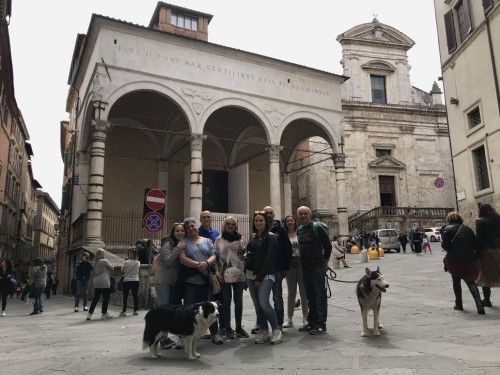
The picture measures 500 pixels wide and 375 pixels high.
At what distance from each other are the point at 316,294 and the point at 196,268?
1620 mm

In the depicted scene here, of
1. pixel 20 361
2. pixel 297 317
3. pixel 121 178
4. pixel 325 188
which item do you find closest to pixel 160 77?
pixel 121 178

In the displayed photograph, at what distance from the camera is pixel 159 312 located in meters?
4.86

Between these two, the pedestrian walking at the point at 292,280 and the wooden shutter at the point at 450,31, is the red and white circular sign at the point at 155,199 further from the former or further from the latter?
the wooden shutter at the point at 450,31

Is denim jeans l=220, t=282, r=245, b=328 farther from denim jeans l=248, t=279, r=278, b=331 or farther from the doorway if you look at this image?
the doorway

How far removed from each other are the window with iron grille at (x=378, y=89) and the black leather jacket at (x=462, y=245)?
28714mm

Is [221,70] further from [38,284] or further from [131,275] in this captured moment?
[131,275]

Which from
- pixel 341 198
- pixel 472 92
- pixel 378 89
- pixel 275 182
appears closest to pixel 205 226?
pixel 275 182

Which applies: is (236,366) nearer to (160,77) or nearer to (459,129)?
(160,77)

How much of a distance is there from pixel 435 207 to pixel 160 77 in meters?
23.0

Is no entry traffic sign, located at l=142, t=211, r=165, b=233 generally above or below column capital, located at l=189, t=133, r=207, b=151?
below

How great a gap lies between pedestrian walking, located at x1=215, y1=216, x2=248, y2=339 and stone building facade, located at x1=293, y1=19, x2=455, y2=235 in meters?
25.3

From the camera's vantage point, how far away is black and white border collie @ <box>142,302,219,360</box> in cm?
472

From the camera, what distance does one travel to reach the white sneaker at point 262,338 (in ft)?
17.4

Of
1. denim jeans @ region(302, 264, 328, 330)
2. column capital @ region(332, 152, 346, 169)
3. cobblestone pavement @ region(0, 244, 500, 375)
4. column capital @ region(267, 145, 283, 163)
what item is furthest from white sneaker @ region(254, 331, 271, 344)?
column capital @ region(332, 152, 346, 169)
